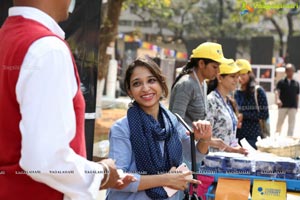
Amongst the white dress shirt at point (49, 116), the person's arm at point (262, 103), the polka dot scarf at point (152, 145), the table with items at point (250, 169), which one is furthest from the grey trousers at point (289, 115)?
the white dress shirt at point (49, 116)

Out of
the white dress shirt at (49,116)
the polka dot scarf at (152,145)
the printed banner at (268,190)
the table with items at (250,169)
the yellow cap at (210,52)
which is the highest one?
the yellow cap at (210,52)

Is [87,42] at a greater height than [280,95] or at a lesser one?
greater

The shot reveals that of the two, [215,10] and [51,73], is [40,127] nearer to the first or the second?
[51,73]

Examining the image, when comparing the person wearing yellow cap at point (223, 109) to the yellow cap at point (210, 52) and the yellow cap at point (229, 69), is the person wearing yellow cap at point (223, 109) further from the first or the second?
the yellow cap at point (210, 52)

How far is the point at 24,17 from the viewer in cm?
141

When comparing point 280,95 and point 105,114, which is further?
point 105,114

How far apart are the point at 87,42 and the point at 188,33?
115 ft

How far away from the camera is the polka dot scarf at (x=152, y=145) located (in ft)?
6.95

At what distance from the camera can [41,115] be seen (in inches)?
48.9

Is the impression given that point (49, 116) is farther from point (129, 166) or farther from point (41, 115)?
point (129, 166)

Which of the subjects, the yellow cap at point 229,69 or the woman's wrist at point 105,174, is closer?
the woman's wrist at point 105,174

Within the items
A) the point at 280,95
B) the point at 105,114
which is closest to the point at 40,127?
the point at 280,95

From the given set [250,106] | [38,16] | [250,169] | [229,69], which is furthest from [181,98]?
[250,106]

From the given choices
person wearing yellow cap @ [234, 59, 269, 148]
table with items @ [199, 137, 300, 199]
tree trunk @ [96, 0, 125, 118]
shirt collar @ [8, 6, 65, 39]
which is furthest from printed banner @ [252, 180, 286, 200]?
tree trunk @ [96, 0, 125, 118]
